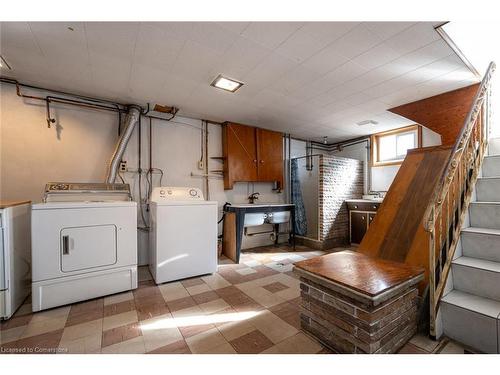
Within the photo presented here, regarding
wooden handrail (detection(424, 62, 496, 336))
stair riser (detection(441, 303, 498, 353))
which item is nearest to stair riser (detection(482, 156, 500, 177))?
wooden handrail (detection(424, 62, 496, 336))

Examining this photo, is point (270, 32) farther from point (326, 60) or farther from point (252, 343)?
point (252, 343)

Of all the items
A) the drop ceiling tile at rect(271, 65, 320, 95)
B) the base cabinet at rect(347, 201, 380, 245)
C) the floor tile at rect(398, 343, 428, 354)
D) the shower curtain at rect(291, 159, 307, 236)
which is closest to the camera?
the floor tile at rect(398, 343, 428, 354)

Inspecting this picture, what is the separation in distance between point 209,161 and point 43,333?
10.3ft

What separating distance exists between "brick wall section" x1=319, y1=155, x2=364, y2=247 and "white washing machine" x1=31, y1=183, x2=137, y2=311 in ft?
11.4

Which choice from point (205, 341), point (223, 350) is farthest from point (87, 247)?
point (223, 350)

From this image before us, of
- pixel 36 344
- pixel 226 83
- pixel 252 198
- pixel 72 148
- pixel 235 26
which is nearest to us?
pixel 36 344

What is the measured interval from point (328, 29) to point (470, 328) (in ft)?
8.28

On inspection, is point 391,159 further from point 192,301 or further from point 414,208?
point 192,301

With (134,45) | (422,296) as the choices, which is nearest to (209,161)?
(134,45)

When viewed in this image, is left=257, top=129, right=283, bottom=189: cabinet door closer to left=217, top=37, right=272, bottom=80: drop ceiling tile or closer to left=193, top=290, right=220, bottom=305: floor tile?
left=217, top=37, right=272, bottom=80: drop ceiling tile

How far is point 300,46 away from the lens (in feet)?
6.66

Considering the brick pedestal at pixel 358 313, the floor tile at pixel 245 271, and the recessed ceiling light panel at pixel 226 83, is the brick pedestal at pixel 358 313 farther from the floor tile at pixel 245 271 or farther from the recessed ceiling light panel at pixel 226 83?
the recessed ceiling light panel at pixel 226 83

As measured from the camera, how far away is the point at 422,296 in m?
1.75

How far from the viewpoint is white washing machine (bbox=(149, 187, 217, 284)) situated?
278 centimetres
